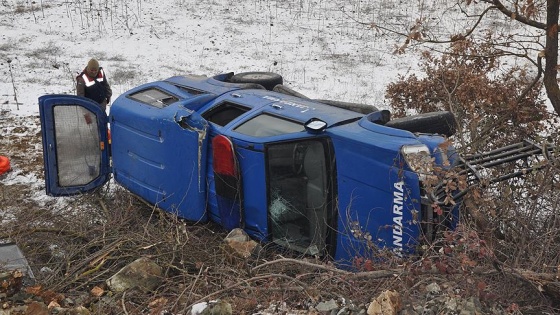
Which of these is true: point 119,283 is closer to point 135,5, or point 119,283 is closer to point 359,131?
point 359,131

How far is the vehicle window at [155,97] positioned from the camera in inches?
256

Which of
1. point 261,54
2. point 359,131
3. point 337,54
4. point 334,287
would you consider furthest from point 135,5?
point 334,287

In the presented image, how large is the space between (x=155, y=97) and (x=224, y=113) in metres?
0.96

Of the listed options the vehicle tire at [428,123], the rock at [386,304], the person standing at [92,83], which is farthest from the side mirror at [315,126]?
the person standing at [92,83]

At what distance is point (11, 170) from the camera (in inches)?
324

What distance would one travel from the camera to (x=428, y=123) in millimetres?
5445

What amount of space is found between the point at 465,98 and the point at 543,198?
2.83 meters

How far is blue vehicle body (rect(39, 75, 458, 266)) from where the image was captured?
4750mm

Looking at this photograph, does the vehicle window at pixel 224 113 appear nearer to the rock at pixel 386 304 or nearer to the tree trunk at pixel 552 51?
the tree trunk at pixel 552 51

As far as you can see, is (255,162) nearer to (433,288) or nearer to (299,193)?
(299,193)

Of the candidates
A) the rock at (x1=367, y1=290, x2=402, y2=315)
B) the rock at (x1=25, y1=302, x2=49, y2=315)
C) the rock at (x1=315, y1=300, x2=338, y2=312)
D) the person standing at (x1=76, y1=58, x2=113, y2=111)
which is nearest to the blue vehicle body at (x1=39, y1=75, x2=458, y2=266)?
the rock at (x1=315, y1=300, x2=338, y2=312)

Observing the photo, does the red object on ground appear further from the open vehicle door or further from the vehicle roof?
the vehicle roof

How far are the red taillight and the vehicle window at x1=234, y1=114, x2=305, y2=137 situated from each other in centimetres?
20

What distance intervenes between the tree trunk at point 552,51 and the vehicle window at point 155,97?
3.42 metres
